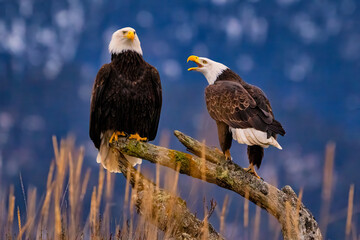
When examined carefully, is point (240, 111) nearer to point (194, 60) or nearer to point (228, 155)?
point (228, 155)

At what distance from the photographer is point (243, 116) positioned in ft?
16.6

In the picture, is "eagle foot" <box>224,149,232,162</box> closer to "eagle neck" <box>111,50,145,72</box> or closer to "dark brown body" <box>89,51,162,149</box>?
"dark brown body" <box>89,51,162,149</box>

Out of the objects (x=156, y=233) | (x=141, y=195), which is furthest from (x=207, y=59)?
(x=156, y=233)

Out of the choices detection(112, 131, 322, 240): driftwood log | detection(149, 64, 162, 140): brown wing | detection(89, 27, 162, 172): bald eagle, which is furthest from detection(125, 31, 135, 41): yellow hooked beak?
detection(112, 131, 322, 240): driftwood log

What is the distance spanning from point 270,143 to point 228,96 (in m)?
0.83

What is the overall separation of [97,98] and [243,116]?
81.9 inches

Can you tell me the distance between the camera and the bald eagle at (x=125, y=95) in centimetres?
585

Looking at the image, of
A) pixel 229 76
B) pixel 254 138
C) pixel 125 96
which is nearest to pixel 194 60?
pixel 229 76

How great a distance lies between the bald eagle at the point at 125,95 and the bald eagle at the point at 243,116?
88 cm

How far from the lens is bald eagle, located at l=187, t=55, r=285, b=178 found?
488cm

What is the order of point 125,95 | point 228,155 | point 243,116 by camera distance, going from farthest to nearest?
point 125,95, point 228,155, point 243,116

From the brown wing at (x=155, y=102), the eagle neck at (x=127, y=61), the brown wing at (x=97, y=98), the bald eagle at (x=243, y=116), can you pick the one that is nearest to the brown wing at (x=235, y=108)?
the bald eagle at (x=243, y=116)

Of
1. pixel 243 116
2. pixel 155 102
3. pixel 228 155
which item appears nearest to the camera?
pixel 243 116

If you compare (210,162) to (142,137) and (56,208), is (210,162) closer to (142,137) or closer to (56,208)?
(142,137)
